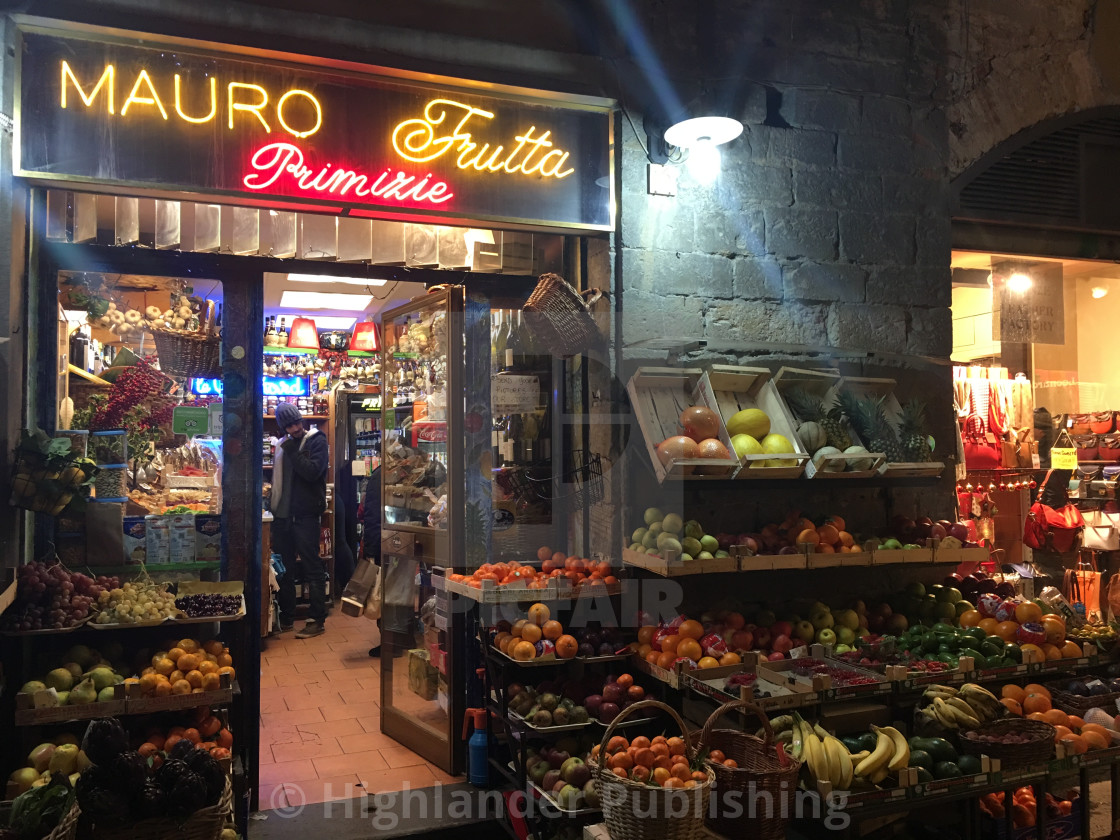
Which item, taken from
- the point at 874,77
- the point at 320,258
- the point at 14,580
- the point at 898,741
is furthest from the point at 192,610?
the point at 874,77

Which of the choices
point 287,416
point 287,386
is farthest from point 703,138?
point 287,386

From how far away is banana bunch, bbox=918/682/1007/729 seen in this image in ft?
11.2

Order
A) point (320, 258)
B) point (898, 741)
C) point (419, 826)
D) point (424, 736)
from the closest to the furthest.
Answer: point (898, 741), point (419, 826), point (320, 258), point (424, 736)

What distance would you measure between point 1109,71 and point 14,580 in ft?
21.4

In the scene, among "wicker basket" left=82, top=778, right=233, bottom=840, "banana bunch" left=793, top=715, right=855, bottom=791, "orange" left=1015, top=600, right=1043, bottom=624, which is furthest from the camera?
"orange" left=1015, top=600, right=1043, bottom=624

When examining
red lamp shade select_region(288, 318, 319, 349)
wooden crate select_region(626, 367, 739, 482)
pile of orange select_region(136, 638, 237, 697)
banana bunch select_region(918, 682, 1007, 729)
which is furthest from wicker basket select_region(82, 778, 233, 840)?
red lamp shade select_region(288, 318, 319, 349)

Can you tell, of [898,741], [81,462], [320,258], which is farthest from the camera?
[320,258]

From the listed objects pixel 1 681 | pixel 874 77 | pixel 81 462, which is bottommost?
pixel 1 681

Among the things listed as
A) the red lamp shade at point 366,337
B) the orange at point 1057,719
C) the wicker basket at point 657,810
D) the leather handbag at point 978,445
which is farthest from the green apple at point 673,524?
the red lamp shade at point 366,337

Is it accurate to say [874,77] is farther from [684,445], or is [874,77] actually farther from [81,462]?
[81,462]

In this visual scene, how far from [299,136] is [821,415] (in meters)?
2.84

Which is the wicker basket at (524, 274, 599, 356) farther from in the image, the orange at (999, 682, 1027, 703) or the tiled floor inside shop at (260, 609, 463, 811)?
the orange at (999, 682, 1027, 703)

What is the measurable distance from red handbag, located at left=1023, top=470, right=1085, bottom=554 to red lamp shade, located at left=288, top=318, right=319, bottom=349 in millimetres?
6508

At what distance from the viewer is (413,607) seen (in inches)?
198
